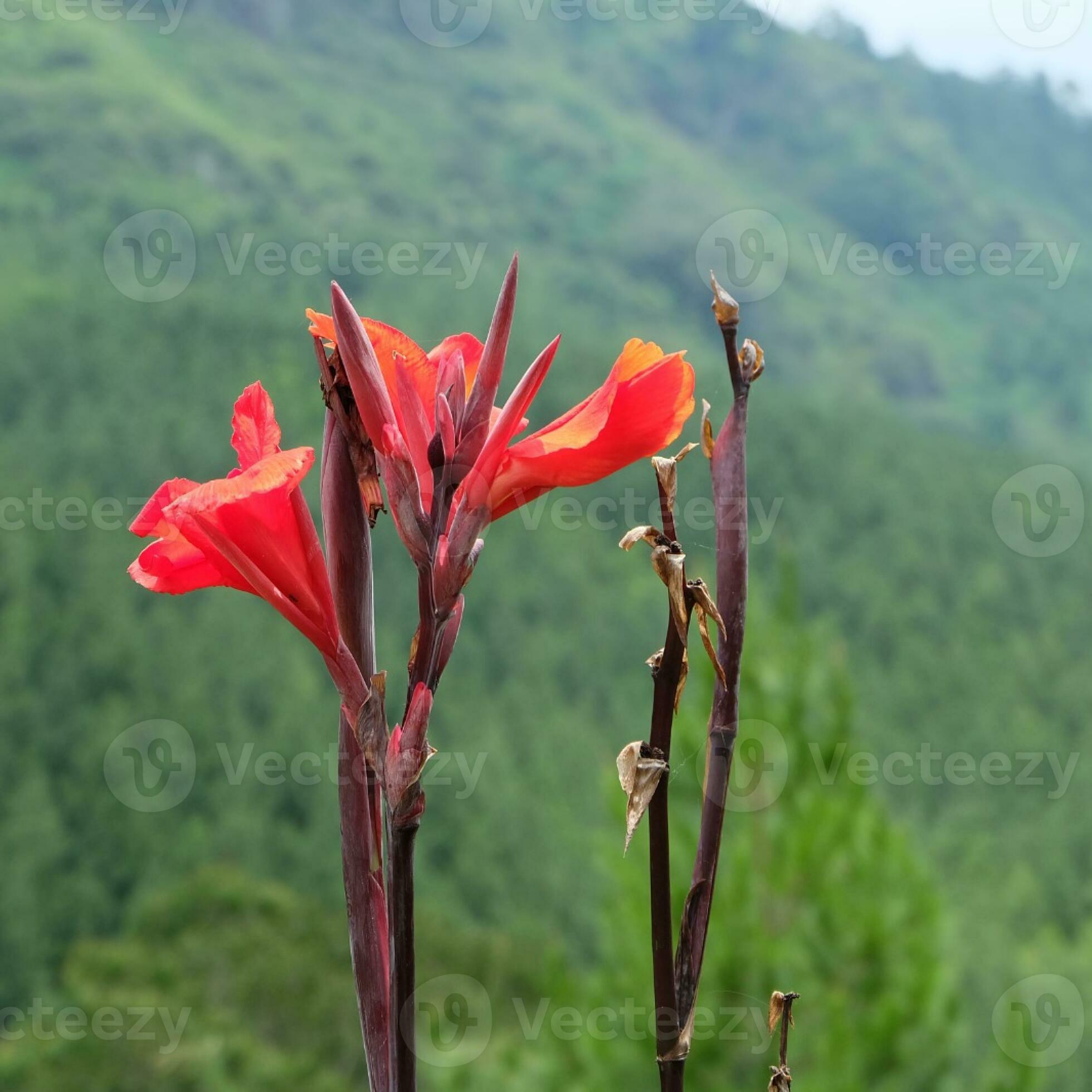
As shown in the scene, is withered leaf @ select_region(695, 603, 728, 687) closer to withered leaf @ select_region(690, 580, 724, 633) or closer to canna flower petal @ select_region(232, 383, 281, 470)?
withered leaf @ select_region(690, 580, 724, 633)

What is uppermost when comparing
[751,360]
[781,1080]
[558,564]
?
[558,564]

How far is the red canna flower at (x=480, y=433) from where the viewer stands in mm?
638

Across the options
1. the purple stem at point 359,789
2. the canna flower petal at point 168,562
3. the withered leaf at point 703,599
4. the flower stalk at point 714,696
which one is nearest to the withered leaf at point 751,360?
the flower stalk at point 714,696

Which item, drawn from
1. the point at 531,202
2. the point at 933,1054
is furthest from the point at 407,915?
the point at 531,202

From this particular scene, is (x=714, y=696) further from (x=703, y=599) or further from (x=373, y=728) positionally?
(x=373, y=728)

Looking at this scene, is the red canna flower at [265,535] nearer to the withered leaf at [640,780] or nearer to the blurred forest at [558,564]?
the withered leaf at [640,780]

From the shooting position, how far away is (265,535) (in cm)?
70

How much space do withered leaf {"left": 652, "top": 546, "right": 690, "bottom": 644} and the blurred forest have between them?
25 centimetres

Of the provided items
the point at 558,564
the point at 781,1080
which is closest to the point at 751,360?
the point at 781,1080

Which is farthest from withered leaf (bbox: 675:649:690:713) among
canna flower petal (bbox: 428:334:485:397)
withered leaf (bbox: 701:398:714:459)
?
canna flower petal (bbox: 428:334:485:397)

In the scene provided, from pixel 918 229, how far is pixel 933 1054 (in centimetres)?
10331

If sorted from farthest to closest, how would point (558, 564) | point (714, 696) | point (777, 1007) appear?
point (558, 564), point (777, 1007), point (714, 696)

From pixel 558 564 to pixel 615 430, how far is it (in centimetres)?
5193

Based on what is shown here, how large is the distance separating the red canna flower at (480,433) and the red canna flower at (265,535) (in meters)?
0.06
